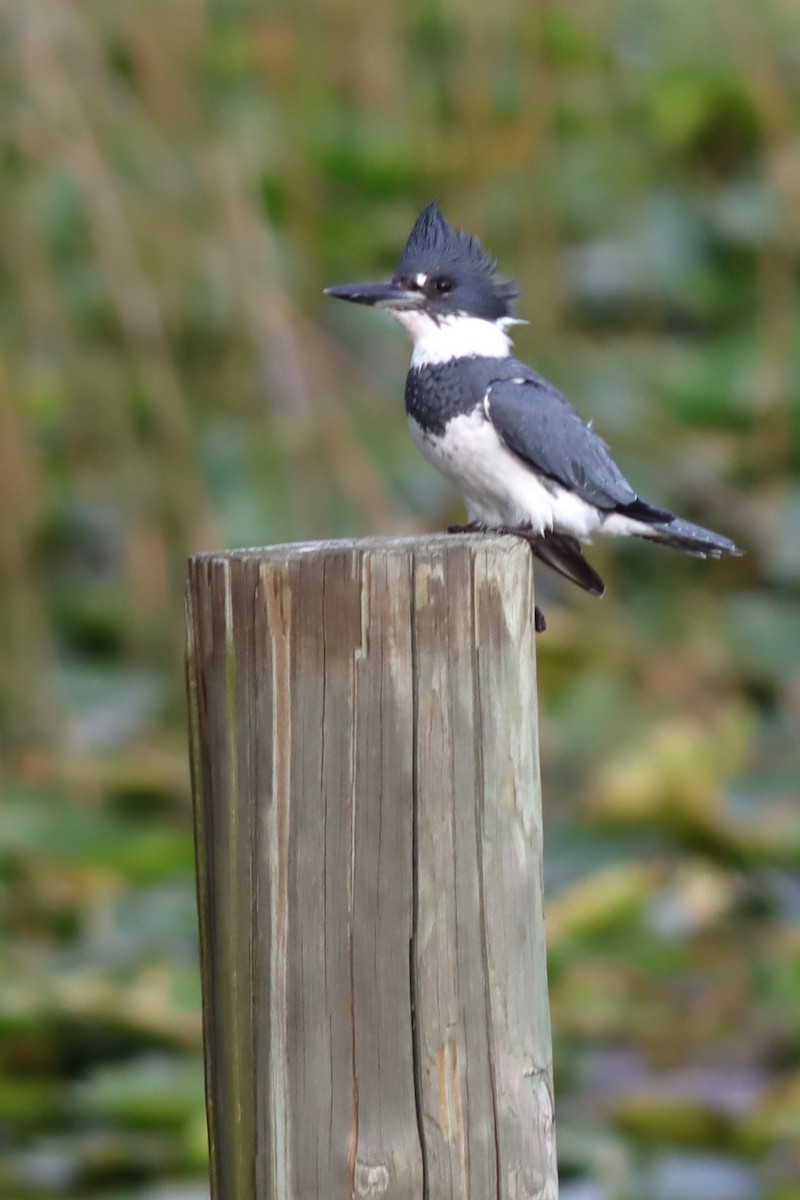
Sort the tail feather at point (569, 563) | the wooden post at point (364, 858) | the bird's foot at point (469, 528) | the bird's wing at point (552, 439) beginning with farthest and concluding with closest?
1. the tail feather at point (569, 563)
2. the bird's wing at point (552, 439)
3. the bird's foot at point (469, 528)
4. the wooden post at point (364, 858)

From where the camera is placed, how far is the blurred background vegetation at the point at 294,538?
10.8 feet

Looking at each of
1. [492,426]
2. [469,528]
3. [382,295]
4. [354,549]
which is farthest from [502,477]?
[354,549]

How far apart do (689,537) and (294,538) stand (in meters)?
1.87

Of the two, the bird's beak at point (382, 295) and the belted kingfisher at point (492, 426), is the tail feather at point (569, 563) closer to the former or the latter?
the belted kingfisher at point (492, 426)

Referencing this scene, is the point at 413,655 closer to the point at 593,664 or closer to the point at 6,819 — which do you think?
the point at 6,819

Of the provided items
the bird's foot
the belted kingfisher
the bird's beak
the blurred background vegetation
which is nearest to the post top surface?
the bird's foot

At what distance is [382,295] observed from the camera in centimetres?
271

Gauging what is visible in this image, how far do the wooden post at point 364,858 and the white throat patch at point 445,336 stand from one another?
3.32 ft

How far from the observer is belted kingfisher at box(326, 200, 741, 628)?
8.46 feet

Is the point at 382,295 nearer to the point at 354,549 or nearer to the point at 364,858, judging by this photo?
the point at 354,549

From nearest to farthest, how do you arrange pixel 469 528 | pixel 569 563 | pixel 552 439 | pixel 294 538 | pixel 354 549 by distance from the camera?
pixel 354 549, pixel 469 528, pixel 552 439, pixel 569 563, pixel 294 538

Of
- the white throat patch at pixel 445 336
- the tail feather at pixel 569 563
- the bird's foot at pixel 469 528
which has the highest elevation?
the white throat patch at pixel 445 336

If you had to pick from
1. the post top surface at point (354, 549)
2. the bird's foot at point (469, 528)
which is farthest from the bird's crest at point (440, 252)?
the post top surface at point (354, 549)

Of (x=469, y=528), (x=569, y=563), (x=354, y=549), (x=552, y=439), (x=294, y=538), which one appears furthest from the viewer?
(x=294, y=538)
